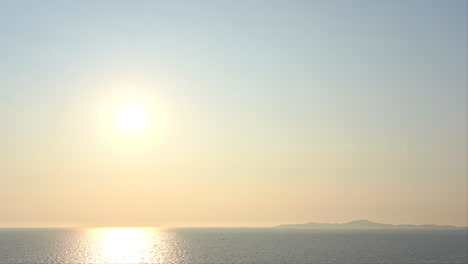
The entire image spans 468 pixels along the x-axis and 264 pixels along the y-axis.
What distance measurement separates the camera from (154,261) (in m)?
134

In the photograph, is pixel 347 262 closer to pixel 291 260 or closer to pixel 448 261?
pixel 291 260

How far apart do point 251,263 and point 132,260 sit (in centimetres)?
4294

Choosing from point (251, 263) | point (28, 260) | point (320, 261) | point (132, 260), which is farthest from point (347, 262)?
point (28, 260)

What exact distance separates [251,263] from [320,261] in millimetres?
21376

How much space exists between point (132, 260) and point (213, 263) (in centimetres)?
3226

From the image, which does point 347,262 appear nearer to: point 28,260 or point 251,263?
point 251,263

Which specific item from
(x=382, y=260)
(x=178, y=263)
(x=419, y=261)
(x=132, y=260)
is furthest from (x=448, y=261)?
(x=132, y=260)

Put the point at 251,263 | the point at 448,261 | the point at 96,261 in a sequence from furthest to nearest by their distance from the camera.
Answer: the point at 96,261 → the point at 448,261 → the point at 251,263

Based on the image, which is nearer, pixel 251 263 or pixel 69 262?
pixel 251 263

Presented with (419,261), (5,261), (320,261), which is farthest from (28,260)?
(419,261)

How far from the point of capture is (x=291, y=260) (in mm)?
129375

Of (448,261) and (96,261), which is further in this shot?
(96,261)

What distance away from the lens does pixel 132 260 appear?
459ft

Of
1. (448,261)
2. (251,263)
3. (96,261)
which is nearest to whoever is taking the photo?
(251,263)
